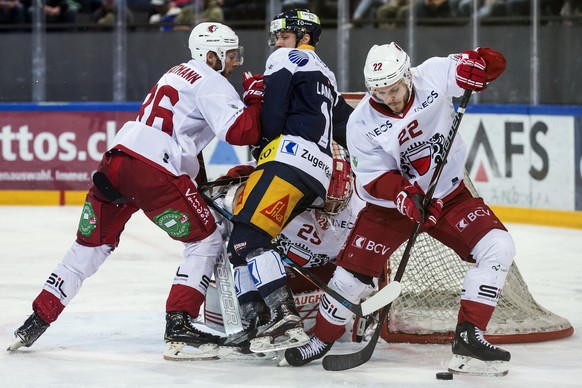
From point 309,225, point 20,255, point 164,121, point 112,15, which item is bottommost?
point 20,255

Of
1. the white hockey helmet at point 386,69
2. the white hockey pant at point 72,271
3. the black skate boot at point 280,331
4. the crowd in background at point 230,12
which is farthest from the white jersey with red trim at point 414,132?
the crowd in background at point 230,12

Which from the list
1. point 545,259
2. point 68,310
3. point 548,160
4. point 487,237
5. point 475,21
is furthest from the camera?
point 475,21

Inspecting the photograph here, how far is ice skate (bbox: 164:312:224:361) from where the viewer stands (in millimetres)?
4172

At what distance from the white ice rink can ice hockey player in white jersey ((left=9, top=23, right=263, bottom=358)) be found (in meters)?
0.21

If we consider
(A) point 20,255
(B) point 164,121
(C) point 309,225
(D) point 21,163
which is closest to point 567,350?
(C) point 309,225

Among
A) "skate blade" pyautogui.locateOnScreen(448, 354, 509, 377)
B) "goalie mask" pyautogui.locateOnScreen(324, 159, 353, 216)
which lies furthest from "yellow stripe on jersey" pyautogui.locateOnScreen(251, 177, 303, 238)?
"skate blade" pyautogui.locateOnScreen(448, 354, 509, 377)

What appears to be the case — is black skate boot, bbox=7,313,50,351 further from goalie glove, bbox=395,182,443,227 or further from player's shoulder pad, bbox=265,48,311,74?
goalie glove, bbox=395,182,443,227

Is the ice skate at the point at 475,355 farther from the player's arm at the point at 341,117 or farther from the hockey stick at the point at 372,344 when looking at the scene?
the player's arm at the point at 341,117

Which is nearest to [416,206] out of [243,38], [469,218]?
[469,218]

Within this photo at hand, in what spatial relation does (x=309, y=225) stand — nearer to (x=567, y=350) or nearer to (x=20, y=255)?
(x=567, y=350)

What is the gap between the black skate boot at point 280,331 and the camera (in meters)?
3.96

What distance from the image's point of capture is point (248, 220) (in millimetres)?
A: 4105

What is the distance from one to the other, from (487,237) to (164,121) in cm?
119

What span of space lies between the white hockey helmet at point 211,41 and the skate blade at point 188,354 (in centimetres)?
101
